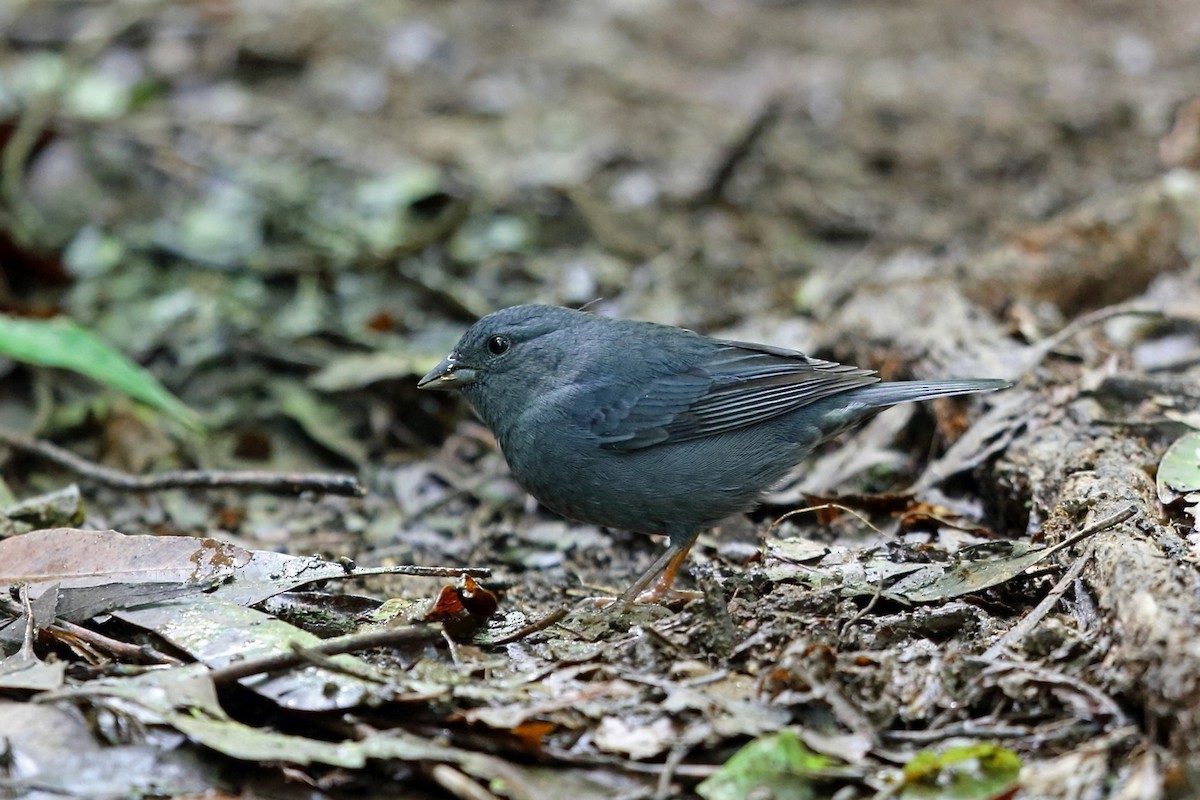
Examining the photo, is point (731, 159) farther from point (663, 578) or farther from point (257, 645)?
point (257, 645)

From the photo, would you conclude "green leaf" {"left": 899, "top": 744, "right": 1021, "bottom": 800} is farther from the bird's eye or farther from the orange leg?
the bird's eye

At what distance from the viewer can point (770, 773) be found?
2947 millimetres

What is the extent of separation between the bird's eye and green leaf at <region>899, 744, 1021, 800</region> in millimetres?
2815

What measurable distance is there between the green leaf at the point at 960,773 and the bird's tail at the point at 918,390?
74.5 inches

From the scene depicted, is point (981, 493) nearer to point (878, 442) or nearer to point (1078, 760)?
point (878, 442)

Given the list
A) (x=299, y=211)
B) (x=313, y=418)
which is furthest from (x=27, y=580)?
(x=299, y=211)

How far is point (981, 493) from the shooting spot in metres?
4.98

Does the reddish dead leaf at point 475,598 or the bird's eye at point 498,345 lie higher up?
the bird's eye at point 498,345

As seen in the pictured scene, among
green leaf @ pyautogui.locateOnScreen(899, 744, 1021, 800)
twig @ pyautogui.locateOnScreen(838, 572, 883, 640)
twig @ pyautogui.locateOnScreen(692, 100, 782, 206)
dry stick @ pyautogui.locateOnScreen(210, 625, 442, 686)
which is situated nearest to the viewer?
green leaf @ pyautogui.locateOnScreen(899, 744, 1021, 800)

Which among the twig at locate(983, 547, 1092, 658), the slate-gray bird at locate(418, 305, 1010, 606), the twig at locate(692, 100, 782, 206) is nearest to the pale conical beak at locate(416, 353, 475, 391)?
the slate-gray bird at locate(418, 305, 1010, 606)

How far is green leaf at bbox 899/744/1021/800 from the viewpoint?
113 inches

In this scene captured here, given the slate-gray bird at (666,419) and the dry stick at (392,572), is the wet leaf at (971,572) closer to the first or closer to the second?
the slate-gray bird at (666,419)

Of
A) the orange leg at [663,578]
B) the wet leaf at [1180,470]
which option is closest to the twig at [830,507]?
the orange leg at [663,578]

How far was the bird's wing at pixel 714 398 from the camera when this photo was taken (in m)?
4.84
